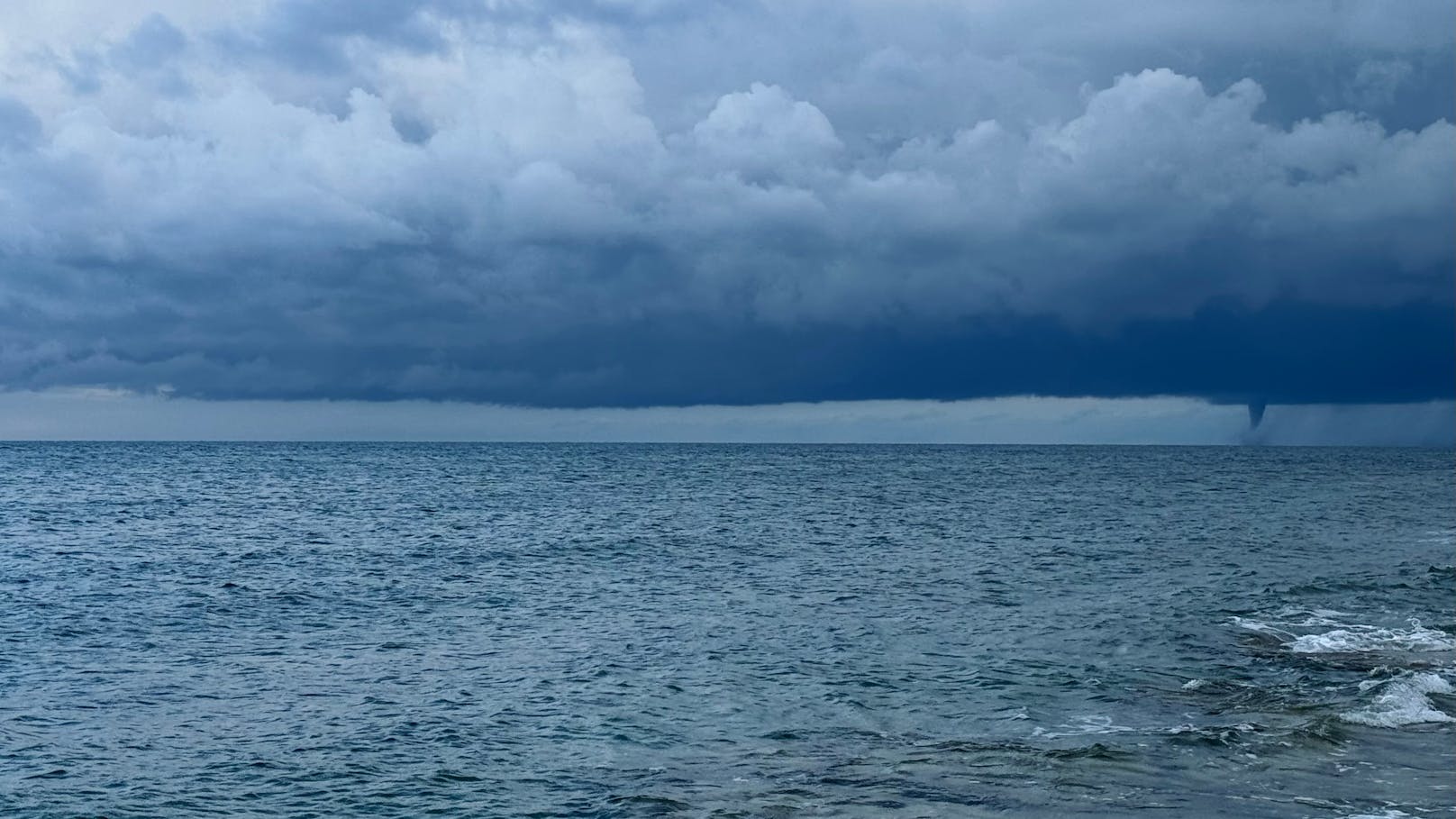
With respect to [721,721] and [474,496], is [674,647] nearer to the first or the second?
[721,721]

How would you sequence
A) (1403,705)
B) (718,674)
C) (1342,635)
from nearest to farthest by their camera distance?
(1403,705)
(718,674)
(1342,635)

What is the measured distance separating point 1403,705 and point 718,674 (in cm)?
1642

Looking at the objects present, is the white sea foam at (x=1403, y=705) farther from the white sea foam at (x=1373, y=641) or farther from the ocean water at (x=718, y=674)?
the white sea foam at (x=1373, y=641)

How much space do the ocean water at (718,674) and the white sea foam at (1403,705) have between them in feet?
0.41

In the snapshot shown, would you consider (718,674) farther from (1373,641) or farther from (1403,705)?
(1373,641)

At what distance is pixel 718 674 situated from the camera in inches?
1199

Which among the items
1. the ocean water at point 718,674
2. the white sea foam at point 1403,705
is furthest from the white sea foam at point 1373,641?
the white sea foam at point 1403,705

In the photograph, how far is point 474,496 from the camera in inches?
4345

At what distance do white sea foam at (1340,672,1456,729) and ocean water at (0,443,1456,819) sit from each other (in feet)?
0.41

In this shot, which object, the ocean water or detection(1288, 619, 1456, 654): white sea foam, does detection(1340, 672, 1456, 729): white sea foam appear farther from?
detection(1288, 619, 1456, 654): white sea foam

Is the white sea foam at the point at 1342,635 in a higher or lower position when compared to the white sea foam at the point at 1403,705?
lower

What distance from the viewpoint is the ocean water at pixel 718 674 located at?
2034 cm

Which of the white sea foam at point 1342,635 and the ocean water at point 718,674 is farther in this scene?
the white sea foam at point 1342,635

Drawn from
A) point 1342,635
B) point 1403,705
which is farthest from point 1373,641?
point 1403,705
